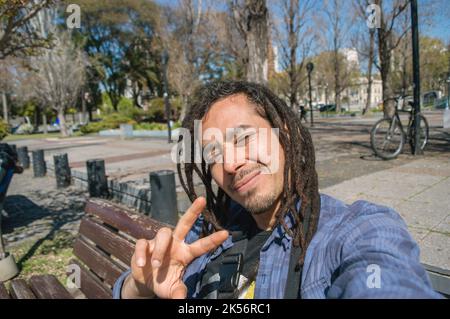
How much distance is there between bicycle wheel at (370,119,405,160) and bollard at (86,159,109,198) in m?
5.57

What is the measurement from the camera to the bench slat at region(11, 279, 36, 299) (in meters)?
2.27

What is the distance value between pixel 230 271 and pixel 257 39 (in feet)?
21.1

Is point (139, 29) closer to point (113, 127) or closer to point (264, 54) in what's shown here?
point (113, 127)

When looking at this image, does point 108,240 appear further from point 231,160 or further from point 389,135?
point 389,135

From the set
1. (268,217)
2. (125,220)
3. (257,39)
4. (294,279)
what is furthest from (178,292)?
(257,39)

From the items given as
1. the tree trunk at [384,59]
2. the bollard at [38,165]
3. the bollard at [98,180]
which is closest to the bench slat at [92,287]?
the bollard at [98,180]

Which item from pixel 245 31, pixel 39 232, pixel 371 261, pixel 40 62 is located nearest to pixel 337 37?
pixel 40 62

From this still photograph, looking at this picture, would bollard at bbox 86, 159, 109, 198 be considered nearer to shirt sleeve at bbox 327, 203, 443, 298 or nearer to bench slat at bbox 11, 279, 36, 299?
bench slat at bbox 11, 279, 36, 299

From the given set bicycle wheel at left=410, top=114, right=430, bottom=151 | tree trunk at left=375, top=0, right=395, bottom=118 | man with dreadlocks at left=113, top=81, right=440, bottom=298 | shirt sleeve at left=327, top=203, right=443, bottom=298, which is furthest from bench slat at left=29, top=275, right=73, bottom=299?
tree trunk at left=375, top=0, right=395, bottom=118

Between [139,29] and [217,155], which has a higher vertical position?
[139,29]

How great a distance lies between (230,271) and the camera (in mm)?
1369

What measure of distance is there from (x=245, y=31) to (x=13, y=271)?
230 inches

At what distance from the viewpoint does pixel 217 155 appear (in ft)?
5.03

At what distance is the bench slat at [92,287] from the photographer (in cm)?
214
